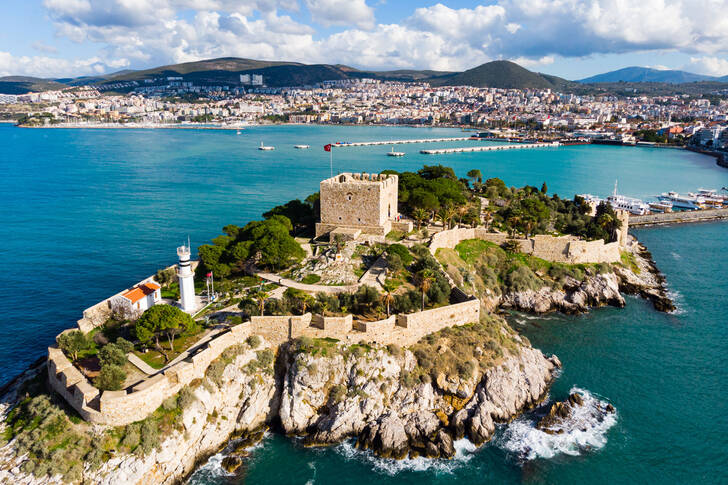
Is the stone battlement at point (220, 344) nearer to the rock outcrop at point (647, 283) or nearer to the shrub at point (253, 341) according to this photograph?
the shrub at point (253, 341)

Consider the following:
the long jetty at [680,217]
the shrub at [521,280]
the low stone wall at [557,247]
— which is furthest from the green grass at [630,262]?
the long jetty at [680,217]

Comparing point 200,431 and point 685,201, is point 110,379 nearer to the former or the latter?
point 200,431

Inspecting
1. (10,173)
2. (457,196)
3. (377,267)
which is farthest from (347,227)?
(10,173)

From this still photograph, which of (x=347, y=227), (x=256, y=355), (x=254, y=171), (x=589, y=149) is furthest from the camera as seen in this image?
(x=589, y=149)

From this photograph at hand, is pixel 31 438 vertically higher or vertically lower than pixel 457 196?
lower

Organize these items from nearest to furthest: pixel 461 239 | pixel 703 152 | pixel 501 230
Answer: pixel 461 239 < pixel 501 230 < pixel 703 152

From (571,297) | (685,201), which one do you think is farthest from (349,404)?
(685,201)

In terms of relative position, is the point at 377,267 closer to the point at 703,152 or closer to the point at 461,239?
the point at 461,239

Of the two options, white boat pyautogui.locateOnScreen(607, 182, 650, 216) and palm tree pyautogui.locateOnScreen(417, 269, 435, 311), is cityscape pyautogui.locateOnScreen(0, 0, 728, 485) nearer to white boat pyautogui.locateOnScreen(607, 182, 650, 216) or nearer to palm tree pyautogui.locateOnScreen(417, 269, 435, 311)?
palm tree pyautogui.locateOnScreen(417, 269, 435, 311)

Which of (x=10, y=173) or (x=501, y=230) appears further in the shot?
(x=10, y=173)
